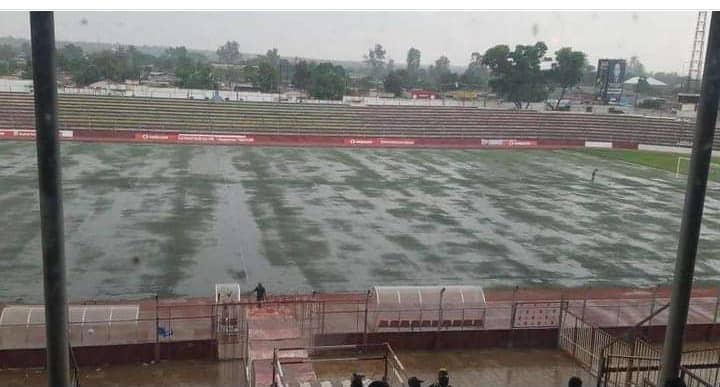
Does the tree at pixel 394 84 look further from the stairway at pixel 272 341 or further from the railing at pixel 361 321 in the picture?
the stairway at pixel 272 341

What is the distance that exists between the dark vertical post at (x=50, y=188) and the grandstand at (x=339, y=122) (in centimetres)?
4170

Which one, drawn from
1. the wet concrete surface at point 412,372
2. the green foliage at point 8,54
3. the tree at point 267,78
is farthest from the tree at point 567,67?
the wet concrete surface at point 412,372

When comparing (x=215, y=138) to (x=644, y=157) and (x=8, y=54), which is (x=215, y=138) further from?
(x=8, y=54)

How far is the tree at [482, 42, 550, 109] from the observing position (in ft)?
234

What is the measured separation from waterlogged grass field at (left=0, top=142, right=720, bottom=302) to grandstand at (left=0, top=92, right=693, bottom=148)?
12.5 m

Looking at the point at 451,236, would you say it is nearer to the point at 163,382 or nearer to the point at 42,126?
the point at 163,382

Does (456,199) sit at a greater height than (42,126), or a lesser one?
lesser

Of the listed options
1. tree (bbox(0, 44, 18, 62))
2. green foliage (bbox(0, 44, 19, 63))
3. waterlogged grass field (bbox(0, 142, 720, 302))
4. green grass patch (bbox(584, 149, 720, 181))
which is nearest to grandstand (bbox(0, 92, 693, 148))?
green grass patch (bbox(584, 149, 720, 181))

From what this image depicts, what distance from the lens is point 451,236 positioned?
19.6 metres

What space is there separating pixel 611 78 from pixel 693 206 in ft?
226

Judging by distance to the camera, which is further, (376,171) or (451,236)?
(376,171)

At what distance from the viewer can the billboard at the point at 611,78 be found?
221 feet

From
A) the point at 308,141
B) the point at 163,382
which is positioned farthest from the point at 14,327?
the point at 308,141

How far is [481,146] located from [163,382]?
41443mm
